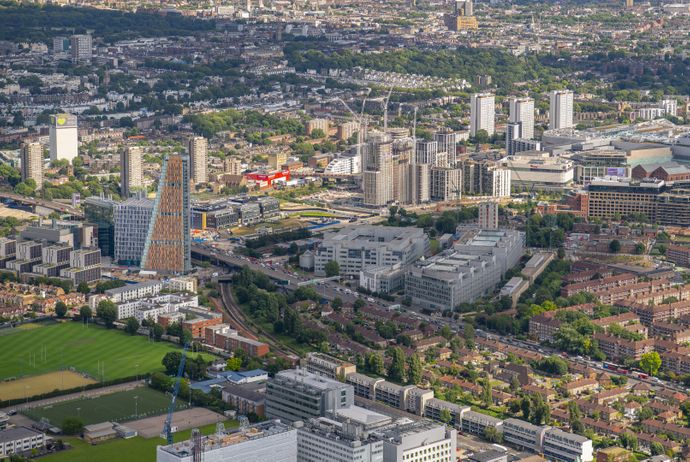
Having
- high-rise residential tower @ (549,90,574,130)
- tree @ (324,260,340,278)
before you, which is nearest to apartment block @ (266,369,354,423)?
tree @ (324,260,340,278)

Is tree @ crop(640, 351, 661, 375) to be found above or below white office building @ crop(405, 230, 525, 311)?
below

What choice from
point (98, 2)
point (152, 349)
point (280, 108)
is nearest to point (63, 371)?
point (152, 349)

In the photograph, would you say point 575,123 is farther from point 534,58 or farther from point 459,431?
point 459,431

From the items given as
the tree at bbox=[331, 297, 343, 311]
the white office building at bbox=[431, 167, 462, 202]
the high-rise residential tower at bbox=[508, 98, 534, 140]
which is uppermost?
the high-rise residential tower at bbox=[508, 98, 534, 140]

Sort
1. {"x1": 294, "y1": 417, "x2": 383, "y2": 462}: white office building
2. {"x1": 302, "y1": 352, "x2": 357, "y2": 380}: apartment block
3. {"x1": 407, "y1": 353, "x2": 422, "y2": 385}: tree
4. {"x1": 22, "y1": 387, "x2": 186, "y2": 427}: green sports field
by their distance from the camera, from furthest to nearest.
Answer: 1. {"x1": 407, "y1": 353, "x2": 422, "y2": 385}: tree
2. {"x1": 302, "y1": 352, "x2": 357, "y2": 380}: apartment block
3. {"x1": 22, "y1": 387, "x2": 186, "y2": 427}: green sports field
4. {"x1": 294, "y1": 417, "x2": 383, "y2": 462}: white office building

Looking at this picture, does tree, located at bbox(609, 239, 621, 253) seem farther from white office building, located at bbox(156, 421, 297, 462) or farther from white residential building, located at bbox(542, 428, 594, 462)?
white office building, located at bbox(156, 421, 297, 462)
